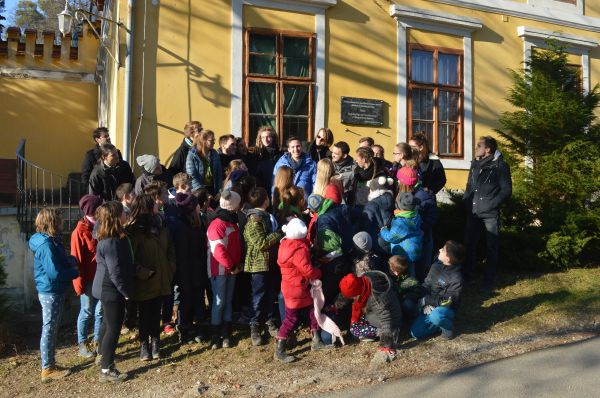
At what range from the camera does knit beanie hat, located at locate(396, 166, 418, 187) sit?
22.8ft

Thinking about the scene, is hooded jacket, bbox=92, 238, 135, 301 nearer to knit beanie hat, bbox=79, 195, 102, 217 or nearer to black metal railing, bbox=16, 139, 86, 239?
knit beanie hat, bbox=79, 195, 102, 217

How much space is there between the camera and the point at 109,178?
7.09 meters

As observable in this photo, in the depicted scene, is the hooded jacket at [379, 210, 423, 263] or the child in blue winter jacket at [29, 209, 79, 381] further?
the hooded jacket at [379, 210, 423, 263]

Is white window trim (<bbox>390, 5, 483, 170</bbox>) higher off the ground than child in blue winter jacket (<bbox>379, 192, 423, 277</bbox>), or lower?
higher

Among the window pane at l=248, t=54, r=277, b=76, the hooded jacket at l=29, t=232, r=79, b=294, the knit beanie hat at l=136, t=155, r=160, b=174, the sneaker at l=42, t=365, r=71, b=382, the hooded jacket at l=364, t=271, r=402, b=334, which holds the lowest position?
the sneaker at l=42, t=365, r=71, b=382

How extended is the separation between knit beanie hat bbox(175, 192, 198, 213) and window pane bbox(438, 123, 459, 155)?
6602 millimetres

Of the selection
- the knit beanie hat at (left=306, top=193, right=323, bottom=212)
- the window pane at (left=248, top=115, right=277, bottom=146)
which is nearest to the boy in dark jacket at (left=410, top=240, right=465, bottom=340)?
the knit beanie hat at (left=306, top=193, right=323, bottom=212)

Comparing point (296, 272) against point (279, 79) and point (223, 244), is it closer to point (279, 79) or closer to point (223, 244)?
point (223, 244)

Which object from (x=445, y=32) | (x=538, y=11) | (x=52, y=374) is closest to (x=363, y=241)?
(x=52, y=374)

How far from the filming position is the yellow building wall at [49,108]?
14172 millimetres

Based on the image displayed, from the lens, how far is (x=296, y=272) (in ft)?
19.1

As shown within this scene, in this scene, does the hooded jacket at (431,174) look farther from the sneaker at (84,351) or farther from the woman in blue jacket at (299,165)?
the sneaker at (84,351)

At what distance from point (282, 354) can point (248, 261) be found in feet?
3.09

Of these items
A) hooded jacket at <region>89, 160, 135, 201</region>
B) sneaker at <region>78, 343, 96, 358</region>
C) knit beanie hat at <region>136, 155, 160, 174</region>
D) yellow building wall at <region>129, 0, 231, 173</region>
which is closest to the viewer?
sneaker at <region>78, 343, 96, 358</region>
